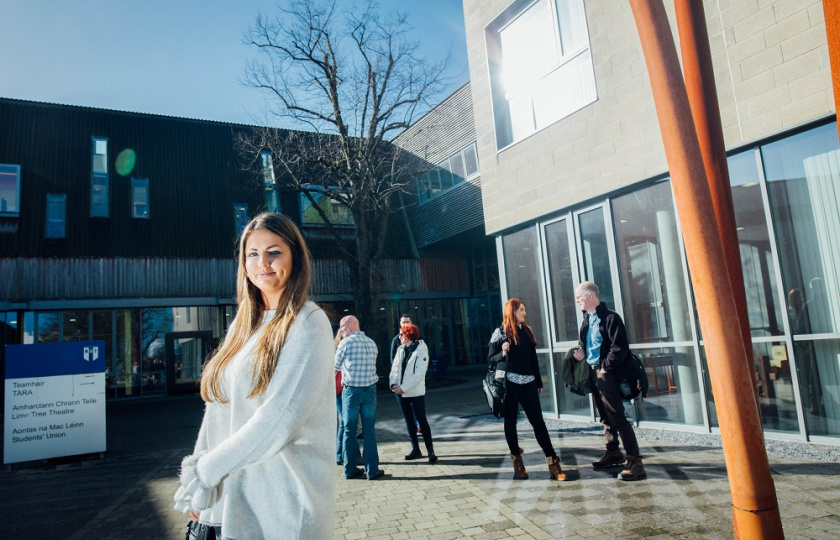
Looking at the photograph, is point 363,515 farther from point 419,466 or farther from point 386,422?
point 386,422

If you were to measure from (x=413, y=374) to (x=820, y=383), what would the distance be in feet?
Result: 14.3

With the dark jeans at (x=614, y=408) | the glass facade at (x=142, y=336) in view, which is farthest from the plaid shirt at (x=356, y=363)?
the glass facade at (x=142, y=336)

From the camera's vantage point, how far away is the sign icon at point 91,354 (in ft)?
28.0

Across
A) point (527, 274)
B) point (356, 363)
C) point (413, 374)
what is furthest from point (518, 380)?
point (527, 274)

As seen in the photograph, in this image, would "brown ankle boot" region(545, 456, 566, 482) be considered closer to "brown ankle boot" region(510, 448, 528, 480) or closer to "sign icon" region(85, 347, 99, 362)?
"brown ankle boot" region(510, 448, 528, 480)

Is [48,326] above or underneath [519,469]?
above

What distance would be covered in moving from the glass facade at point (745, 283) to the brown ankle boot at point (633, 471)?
1783 mm

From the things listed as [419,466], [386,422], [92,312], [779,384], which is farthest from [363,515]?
[92,312]

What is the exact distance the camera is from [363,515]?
185 inches

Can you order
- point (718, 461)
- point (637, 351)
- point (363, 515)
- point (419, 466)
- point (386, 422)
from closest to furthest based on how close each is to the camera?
point (363, 515), point (718, 461), point (419, 466), point (637, 351), point (386, 422)

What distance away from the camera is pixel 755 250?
5992 mm

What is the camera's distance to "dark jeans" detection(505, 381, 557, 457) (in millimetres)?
5406

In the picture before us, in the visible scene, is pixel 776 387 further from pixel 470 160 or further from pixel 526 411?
pixel 470 160

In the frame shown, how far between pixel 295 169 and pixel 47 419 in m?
12.6
